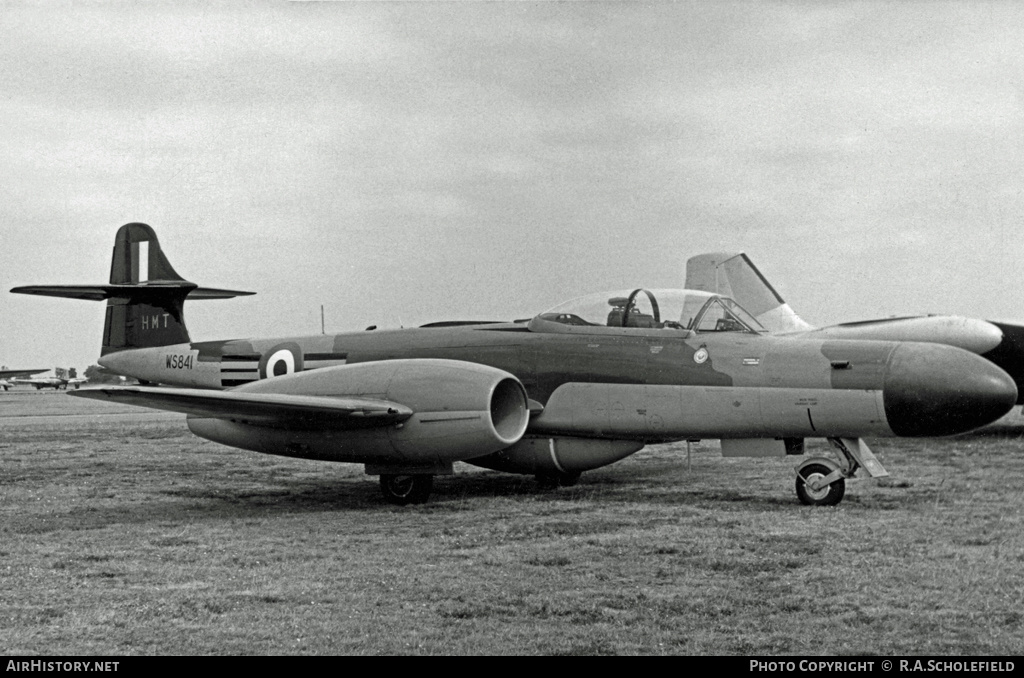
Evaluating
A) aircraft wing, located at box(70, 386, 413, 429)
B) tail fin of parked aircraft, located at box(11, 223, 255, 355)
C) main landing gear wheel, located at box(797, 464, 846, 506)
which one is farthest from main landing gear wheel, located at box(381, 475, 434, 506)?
tail fin of parked aircraft, located at box(11, 223, 255, 355)

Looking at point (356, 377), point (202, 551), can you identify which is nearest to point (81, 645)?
point (202, 551)

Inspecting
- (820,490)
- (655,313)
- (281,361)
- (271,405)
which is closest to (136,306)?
(281,361)

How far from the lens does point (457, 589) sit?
5.57 meters

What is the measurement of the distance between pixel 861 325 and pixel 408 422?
10198 mm

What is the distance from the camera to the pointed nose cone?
26.0 feet

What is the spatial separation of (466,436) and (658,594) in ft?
12.1

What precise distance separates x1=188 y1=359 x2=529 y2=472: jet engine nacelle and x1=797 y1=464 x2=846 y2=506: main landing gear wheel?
2.45 metres

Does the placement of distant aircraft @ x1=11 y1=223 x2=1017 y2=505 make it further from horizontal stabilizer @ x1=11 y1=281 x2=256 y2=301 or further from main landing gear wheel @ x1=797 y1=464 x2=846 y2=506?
horizontal stabilizer @ x1=11 y1=281 x2=256 y2=301

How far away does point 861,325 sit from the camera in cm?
1684

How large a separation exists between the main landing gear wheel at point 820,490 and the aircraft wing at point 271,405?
134 inches

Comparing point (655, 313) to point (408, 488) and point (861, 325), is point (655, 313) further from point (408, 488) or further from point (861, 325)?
point (861, 325)

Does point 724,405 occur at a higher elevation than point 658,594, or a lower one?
higher
